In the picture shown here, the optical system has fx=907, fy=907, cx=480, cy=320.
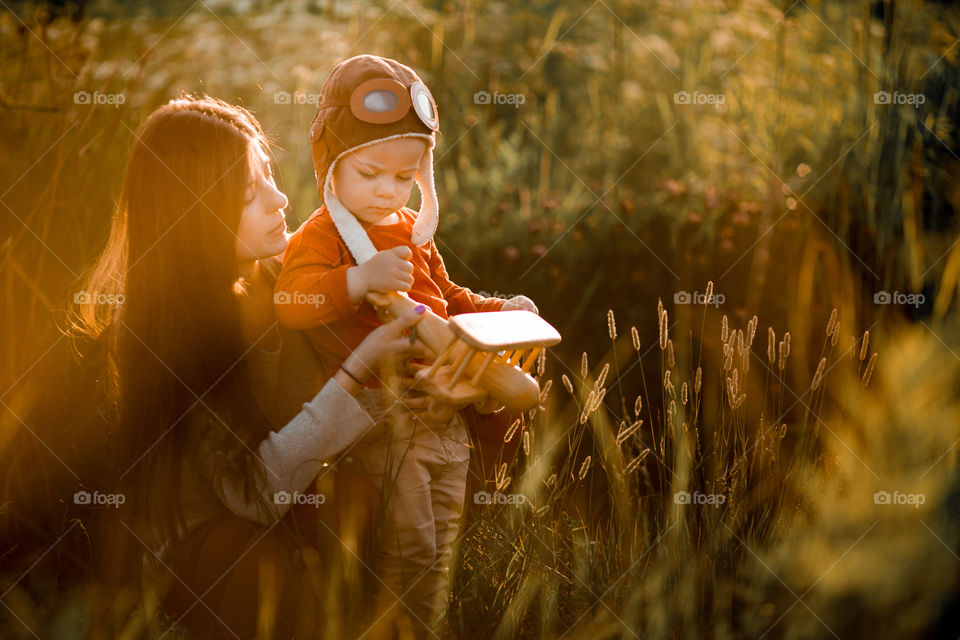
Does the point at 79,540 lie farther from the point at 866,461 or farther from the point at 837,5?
the point at 837,5

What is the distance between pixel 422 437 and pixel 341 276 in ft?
1.46

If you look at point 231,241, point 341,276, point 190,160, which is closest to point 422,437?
point 341,276

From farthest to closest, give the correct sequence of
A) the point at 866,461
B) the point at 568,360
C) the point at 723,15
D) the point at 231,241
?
the point at 723,15, the point at 568,360, the point at 231,241, the point at 866,461

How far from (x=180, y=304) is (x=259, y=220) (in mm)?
269

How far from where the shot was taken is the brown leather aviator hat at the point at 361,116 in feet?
6.57

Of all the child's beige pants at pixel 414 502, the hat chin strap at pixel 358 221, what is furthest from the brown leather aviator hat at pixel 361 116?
the child's beige pants at pixel 414 502

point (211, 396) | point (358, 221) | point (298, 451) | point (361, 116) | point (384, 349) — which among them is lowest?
point (298, 451)

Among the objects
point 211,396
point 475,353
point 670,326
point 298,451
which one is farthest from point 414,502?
point 670,326

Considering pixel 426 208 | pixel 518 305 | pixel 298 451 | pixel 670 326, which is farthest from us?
pixel 670 326

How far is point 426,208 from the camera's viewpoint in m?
2.22

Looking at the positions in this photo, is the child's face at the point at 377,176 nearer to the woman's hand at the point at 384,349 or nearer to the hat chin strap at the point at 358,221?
the hat chin strap at the point at 358,221

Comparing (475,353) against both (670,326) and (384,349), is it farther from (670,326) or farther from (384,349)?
(670,326)

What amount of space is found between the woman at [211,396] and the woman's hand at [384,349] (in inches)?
0.7

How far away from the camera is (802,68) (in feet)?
17.5
